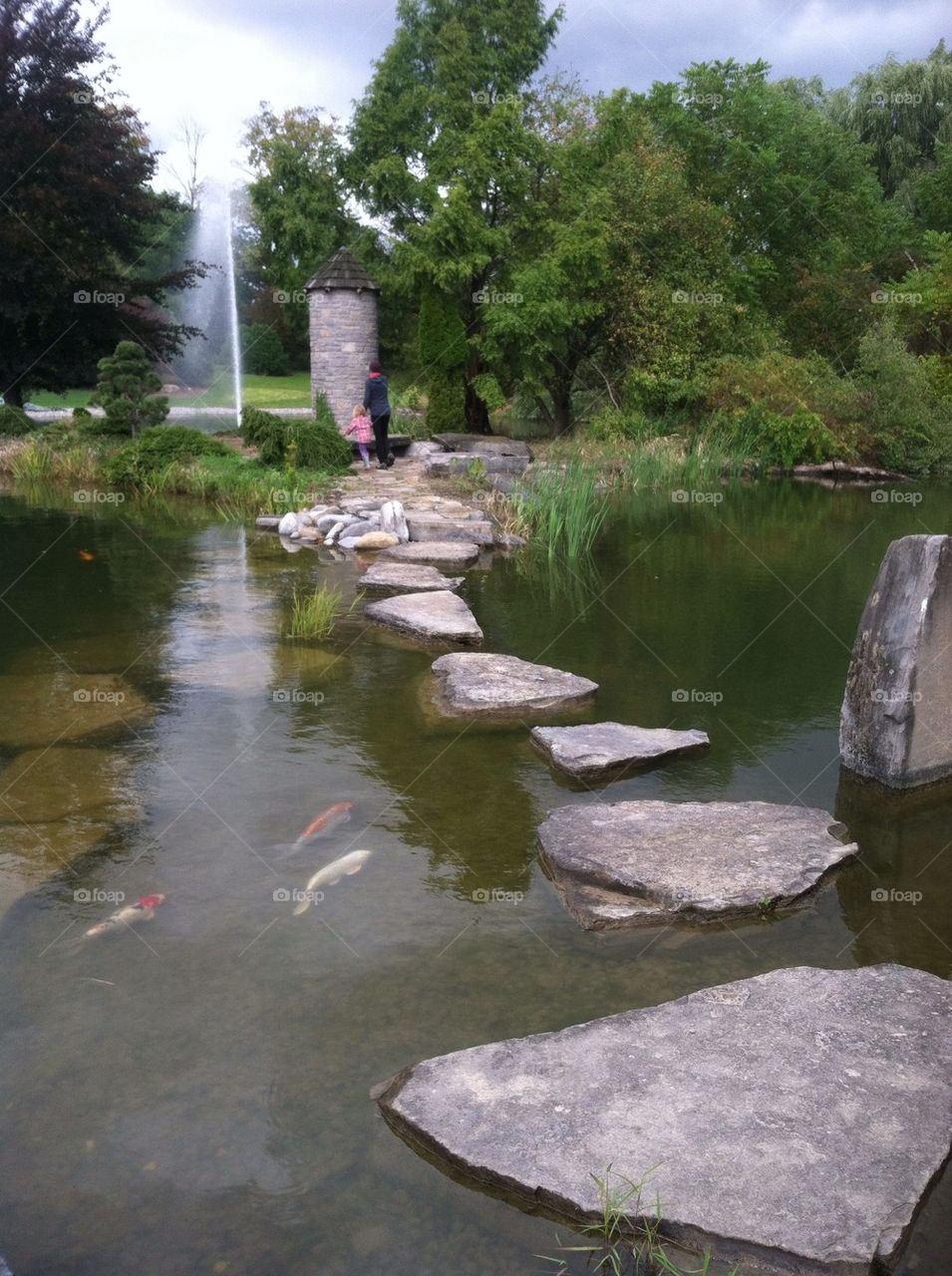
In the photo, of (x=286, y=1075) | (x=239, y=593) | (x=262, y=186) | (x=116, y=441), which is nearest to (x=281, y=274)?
(x=262, y=186)

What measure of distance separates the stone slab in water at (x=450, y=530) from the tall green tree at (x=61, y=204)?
35.7ft

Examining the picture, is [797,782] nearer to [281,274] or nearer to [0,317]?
[0,317]

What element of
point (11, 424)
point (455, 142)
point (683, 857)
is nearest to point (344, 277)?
point (455, 142)

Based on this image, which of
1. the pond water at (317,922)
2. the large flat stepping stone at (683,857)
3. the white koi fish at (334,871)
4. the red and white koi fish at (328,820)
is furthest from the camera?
the red and white koi fish at (328,820)


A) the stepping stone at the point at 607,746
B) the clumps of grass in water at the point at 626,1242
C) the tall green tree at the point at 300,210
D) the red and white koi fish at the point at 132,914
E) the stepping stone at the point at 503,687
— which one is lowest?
the clumps of grass in water at the point at 626,1242

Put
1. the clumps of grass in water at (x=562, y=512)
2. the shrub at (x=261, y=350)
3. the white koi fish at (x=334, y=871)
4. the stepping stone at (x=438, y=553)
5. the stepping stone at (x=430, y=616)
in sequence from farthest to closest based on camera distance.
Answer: the shrub at (x=261, y=350) < the clumps of grass in water at (x=562, y=512) < the stepping stone at (x=438, y=553) < the stepping stone at (x=430, y=616) < the white koi fish at (x=334, y=871)

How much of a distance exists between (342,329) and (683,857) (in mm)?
16027

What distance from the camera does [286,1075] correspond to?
10.2 ft

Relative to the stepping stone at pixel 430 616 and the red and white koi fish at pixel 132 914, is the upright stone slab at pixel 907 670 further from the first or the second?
the red and white koi fish at pixel 132 914

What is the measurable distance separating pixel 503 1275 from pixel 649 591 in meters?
7.60

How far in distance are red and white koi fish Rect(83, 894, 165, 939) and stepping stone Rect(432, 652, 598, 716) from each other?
2.46 metres

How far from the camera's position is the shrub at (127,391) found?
1733 centimetres

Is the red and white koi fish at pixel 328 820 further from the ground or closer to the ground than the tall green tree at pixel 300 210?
closer to the ground

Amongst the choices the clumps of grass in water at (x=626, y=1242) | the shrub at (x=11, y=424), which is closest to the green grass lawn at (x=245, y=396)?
the shrub at (x=11, y=424)
